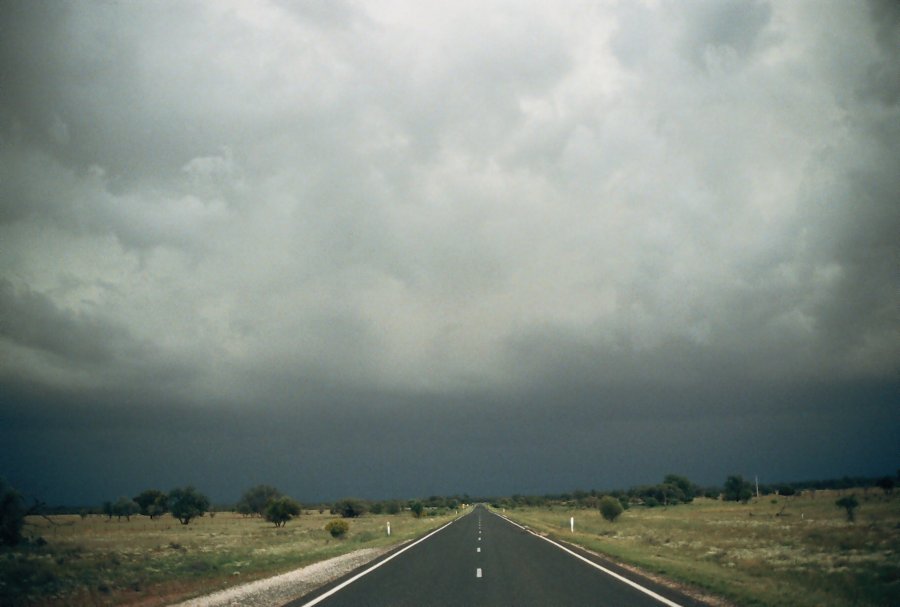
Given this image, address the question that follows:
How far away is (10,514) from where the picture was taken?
141 feet

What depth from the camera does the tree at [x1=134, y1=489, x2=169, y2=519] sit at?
444 ft

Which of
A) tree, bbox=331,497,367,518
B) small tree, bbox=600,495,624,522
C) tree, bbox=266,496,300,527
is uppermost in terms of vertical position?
small tree, bbox=600,495,624,522

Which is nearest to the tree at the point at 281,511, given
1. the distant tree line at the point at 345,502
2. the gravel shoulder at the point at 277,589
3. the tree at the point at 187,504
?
the distant tree line at the point at 345,502

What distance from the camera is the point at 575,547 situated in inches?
1256

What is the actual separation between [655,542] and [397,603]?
89.7 ft

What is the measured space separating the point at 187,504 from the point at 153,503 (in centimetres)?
3698

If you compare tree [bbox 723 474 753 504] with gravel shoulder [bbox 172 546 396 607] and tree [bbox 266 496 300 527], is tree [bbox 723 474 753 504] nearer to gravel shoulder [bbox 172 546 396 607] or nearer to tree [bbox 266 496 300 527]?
tree [bbox 266 496 300 527]

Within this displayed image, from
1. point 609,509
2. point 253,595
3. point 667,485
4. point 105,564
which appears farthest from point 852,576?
point 667,485

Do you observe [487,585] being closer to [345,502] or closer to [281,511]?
[281,511]

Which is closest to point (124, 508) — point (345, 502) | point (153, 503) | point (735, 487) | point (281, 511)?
point (153, 503)

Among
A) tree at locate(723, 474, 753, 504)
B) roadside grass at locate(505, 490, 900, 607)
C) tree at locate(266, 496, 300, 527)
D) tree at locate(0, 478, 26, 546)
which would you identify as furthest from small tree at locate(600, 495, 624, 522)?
tree at locate(723, 474, 753, 504)

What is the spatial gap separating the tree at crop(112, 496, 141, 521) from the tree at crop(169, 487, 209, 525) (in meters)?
16.7

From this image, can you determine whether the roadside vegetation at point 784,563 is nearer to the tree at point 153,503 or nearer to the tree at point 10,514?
the tree at point 10,514

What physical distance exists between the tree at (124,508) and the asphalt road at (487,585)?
13240 cm
